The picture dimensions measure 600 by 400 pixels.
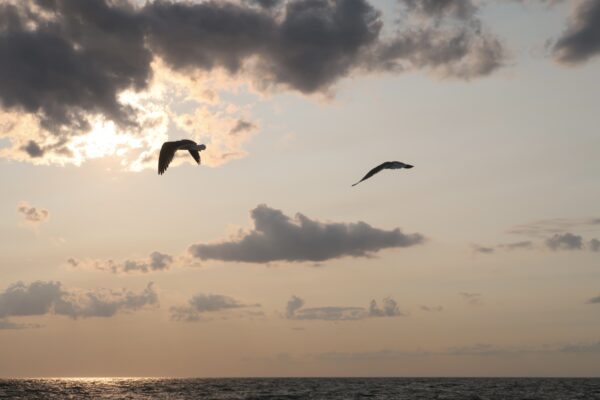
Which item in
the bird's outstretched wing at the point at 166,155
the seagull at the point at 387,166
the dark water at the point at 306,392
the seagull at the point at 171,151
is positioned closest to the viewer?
the seagull at the point at 387,166

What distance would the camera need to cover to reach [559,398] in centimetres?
9669

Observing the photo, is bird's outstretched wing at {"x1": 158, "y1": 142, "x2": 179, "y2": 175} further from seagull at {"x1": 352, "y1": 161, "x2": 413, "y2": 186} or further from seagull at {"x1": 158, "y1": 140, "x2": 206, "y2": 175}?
seagull at {"x1": 352, "y1": 161, "x2": 413, "y2": 186}

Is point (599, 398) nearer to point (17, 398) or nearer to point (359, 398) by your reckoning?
point (359, 398)

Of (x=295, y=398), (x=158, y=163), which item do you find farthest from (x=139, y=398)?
(x=158, y=163)

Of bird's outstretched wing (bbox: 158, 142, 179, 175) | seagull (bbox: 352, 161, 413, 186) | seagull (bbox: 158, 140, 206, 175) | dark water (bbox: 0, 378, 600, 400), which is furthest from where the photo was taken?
dark water (bbox: 0, 378, 600, 400)

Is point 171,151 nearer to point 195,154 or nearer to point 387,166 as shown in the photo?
point 195,154

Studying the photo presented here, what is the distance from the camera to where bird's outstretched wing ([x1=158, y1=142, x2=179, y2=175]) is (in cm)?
3133

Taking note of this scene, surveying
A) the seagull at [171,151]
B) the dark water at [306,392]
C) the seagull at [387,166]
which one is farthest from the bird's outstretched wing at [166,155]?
the dark water at [306,392]

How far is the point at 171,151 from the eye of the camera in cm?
3186

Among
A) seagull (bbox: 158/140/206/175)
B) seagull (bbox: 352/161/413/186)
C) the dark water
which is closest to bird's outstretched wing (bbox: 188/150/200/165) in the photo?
seagull (bbox: 158/140/206/175)

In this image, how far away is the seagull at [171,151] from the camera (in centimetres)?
3077

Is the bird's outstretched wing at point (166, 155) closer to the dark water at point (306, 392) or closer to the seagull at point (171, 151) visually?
the seagull at point (171, 151)

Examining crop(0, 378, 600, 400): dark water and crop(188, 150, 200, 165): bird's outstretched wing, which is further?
crop(0, 378, 600, 400): dark water

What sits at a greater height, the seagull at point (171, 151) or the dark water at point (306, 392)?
the seagull at point (171, 151)
